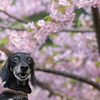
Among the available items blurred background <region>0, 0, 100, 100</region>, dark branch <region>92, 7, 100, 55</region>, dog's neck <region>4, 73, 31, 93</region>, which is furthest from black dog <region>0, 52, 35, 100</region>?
blurred background <region>0, 0, 100, 100</region>

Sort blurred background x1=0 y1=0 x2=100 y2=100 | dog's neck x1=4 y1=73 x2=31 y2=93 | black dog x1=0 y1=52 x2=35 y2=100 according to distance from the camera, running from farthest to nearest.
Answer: blurred background x1=0 y1=0 x2=100 y2=100
dog's neck x1=4 y1=73 x2=31 y2=93
black dog x1=0 y1=52 x2=35 y2=100

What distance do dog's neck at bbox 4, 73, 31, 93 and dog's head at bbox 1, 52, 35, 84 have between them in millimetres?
59

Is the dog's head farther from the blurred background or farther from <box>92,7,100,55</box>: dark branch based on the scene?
the blurred background

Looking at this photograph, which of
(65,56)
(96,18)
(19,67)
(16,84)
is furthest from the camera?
(65,56)

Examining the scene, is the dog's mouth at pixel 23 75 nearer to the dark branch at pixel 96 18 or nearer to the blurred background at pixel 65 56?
the dark branch at pixel 96 18

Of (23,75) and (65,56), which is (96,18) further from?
(65,56)

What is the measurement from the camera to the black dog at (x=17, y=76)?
371cm

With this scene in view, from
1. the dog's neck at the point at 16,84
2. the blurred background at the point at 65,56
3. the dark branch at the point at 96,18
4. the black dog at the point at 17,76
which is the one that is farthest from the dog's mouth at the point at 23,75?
the blurred background at the point at 65,56

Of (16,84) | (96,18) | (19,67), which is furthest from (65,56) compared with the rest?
(19,67)

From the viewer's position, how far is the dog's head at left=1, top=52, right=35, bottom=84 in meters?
3.74

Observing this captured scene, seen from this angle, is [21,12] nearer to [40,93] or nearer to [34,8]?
[34,8]

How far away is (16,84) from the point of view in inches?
152

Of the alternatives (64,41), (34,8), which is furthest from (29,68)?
(34,8)

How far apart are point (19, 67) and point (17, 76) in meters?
0.14
